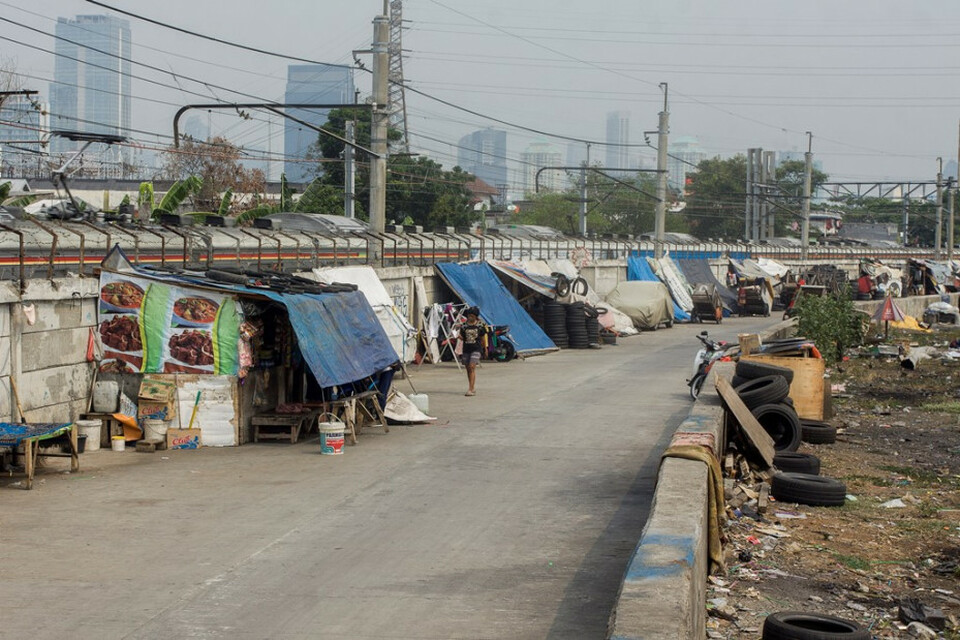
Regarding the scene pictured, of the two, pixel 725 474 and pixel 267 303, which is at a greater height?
pixel 267 303

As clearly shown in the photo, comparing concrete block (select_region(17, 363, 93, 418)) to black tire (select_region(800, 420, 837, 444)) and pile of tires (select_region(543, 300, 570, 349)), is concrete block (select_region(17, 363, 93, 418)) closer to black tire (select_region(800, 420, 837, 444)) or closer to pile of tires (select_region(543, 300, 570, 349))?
black tire (select_region(800, 420, 837, 444))

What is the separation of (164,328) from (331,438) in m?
2.93

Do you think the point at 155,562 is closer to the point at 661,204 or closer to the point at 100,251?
the point at 100,251

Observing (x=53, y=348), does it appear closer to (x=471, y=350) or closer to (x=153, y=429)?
(x=153, y=429)

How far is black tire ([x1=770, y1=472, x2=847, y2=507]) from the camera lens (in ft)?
41.5

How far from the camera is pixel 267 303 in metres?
17.0

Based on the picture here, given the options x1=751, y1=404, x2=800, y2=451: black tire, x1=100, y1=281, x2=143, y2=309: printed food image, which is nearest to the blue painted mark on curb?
x1=751, y1=404, x2=800, y2=451: black tire

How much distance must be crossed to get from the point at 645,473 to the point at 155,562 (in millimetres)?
6684

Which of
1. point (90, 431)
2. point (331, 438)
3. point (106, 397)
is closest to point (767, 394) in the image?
point (331, 438)

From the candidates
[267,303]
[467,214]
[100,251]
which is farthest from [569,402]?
[467,214]

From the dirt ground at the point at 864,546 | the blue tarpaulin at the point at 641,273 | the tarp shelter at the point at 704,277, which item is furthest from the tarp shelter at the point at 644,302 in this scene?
the dirt ground at the point at 864,546

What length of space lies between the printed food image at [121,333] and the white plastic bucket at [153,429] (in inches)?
43.7

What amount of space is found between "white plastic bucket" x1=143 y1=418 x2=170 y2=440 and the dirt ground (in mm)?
8102

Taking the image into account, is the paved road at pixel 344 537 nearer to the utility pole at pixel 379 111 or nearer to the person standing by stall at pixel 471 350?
the person standing by stall at pixel 471 350
